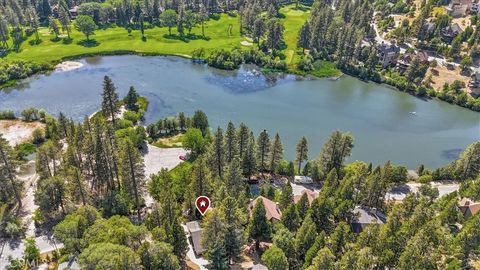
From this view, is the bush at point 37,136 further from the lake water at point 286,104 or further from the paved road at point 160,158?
the paved road at point 160,158

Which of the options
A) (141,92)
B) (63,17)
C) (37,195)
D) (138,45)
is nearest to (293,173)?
(37,195)

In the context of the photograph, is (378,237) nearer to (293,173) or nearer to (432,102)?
(293,173)

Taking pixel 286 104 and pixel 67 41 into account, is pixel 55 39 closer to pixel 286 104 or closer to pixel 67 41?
pixel 67 41

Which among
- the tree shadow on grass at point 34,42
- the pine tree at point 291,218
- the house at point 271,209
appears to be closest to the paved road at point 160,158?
the house at point 271,209

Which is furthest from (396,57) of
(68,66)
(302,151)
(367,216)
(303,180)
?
(68,66)

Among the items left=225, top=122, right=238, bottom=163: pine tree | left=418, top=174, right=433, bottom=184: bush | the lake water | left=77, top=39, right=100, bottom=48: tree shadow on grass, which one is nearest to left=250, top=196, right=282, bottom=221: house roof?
left=225, top=122, right=238, bottom=163: pine tree

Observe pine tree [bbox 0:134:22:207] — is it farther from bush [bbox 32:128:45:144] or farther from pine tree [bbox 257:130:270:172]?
pine tree [bbox 257:130:270:172]
